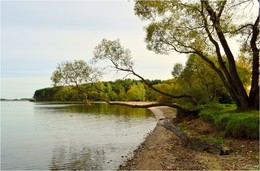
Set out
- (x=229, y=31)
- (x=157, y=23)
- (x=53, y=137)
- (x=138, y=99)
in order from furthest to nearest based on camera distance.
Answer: (x=138, y=99) < (x=53, y=137) < (x=157, y=23) < (x=229, y=31)

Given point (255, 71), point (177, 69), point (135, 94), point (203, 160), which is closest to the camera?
point (203, 160)

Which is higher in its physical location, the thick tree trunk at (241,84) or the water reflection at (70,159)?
the thick tree trunk at (241,84)

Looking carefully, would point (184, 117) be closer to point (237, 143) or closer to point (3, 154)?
point (237, 143)

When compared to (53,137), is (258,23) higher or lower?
higher

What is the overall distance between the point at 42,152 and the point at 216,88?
77.2 feet

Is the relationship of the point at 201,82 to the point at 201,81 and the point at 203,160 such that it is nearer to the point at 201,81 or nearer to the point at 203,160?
the point at 201,81

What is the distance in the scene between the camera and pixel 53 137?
81.7 ft

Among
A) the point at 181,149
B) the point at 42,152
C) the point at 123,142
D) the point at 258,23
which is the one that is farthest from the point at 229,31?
the point at 42,152

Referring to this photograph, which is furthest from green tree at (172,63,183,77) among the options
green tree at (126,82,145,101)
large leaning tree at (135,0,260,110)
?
green tree at (126,82,145,101)

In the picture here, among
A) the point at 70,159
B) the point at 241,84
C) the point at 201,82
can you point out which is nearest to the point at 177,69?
the point at 201,82

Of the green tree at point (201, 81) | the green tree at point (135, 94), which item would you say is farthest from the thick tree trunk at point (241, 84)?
the green tree at point (135, 94)

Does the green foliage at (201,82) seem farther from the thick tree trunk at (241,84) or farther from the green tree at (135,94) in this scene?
the green tree at (135,94)

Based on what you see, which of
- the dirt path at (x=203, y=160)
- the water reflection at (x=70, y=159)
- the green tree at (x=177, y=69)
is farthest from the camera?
the green tree at (x=177, y=69)

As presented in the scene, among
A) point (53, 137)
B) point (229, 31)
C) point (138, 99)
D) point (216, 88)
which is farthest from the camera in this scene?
point (138, 99)
